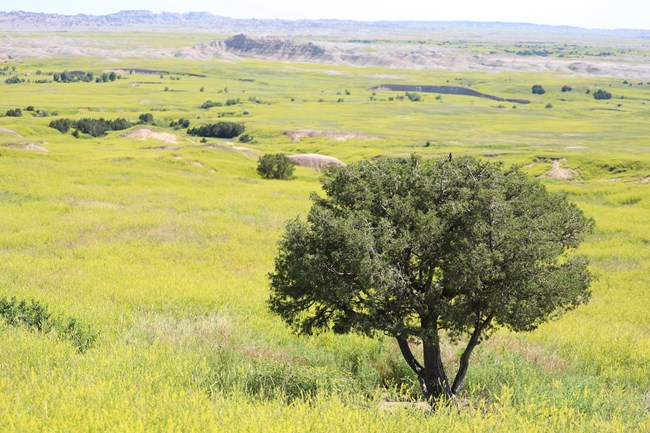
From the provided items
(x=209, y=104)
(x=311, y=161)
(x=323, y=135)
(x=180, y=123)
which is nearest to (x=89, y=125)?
(x=180, y=123)

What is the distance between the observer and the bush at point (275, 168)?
60000mm

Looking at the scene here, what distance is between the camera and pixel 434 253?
447 inches

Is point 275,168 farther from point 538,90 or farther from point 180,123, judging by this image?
point 538,90

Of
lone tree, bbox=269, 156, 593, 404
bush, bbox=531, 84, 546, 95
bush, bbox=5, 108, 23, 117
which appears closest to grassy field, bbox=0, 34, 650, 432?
lone tree, bbox=269, 156, 593, 404

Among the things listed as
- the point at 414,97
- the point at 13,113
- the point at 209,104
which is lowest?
the point at 13,113

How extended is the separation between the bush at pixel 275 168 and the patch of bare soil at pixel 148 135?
3813cm

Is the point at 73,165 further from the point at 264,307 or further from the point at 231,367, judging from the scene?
the point at 231,367

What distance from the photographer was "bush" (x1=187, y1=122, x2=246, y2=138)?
11269 centimetres

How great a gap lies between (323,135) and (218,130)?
21129 millimetres

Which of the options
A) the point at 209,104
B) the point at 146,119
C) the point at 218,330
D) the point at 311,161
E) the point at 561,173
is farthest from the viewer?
Result: the point at 209,104

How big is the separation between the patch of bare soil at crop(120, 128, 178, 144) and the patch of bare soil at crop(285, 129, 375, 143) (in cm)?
2315

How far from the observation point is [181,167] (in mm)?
58781

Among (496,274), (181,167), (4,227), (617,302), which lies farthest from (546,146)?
(496,274)

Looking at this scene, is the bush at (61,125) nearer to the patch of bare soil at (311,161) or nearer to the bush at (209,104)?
the bush at (209,104)
